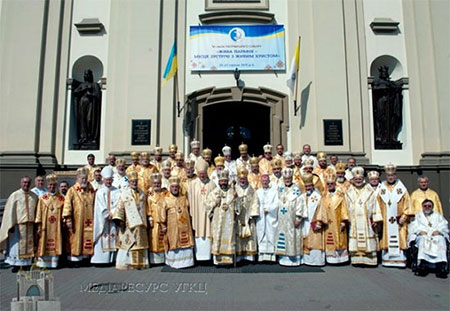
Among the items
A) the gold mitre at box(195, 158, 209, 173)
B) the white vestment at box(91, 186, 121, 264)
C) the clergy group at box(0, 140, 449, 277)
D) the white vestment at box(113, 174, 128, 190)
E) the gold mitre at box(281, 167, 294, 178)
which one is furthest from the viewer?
the gold mitre at box(195, 158, 209, 173)

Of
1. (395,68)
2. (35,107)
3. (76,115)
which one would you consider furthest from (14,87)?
(395,68)

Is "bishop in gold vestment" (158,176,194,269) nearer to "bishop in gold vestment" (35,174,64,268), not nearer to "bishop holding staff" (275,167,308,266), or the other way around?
"bishop holding staff" (275,167,308,266)

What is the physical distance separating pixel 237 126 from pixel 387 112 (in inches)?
172

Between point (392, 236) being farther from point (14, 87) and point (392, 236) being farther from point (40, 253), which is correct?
point (14, 87)

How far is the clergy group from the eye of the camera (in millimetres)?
7125

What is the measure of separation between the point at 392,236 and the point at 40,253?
255 inches

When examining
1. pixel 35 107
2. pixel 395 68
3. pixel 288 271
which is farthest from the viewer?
pixel 395 68

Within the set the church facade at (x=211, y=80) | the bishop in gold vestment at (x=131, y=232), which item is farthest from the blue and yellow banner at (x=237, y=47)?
the bishop in gold vestment at (x=131, y=232)

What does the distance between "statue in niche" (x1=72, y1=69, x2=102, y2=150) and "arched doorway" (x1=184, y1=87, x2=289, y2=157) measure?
8.62 feet

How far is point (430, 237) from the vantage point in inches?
258

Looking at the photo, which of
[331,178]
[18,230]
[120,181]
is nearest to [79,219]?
[18,230]

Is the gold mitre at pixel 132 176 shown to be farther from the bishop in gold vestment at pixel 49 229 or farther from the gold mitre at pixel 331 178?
the gold mitre at pixel 331 178

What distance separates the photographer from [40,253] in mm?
7133

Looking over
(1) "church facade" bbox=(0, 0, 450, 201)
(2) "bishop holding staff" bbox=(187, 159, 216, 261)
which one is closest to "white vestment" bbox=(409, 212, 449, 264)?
(2) "bishop holding staff" bbox=(187, 159, 216, 261)
